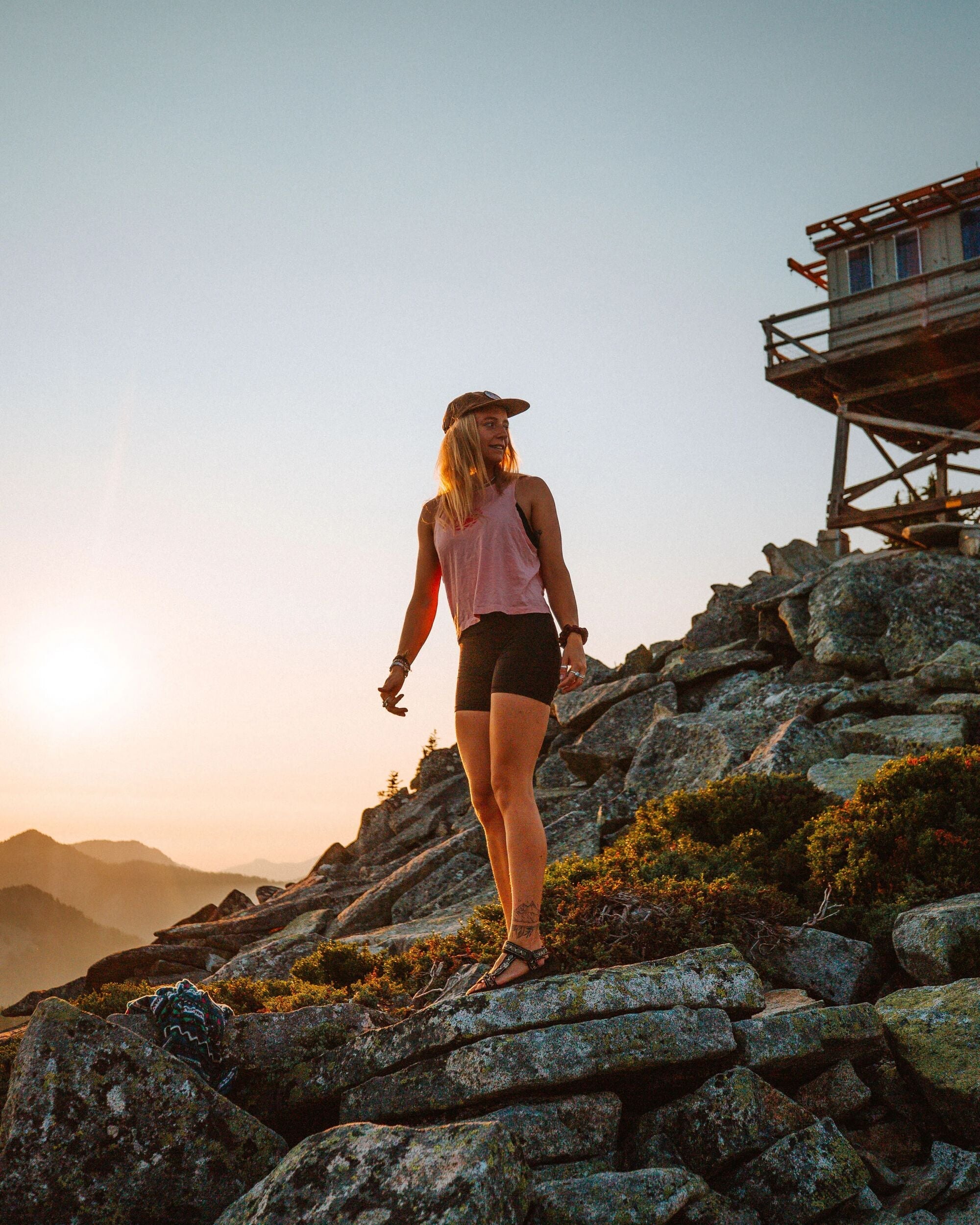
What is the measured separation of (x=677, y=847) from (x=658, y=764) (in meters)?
3.37

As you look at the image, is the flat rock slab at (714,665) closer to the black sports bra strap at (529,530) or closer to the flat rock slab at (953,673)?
the flat rock slab at (953,673)

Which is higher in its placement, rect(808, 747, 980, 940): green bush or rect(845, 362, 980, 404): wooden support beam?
rect(845, 362, 980, 404): wooden support beam

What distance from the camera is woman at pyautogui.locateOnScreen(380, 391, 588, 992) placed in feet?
16.9

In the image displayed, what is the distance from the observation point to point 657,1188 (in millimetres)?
3666

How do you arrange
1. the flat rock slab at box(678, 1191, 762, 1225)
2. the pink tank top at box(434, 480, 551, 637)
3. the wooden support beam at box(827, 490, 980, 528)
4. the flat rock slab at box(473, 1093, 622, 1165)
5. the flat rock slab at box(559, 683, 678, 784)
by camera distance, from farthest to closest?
the wooden support beam at box(827, 490, 980, 528)
the flat rock slab at box(559, 683, 678, 784)
the pink tank top at box(434, 480, 551, 637)
the flat rock slab at box(473, 1093, 622, 1165)
the flat rock slab at box(678, 1191, 762, 1225)

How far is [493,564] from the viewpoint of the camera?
18.3 ft

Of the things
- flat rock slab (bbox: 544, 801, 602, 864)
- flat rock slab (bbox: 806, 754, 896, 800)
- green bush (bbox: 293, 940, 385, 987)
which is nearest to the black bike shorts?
green bush (bbox: 293, 940, 385, 987)

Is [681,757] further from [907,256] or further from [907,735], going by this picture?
[907,256]

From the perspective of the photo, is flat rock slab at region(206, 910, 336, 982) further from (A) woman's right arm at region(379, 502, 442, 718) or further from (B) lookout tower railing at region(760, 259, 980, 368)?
(B) lookout tower railing at region(760, 259, 980, 368)

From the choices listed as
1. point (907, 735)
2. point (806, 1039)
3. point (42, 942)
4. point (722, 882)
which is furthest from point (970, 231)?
point (42, 942)

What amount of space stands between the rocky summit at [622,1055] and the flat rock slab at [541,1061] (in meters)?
0.01

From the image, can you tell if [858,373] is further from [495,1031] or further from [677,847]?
[495,1031]

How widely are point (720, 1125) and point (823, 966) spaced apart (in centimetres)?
225

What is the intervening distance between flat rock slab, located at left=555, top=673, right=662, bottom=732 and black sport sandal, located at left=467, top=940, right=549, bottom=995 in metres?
10.0
